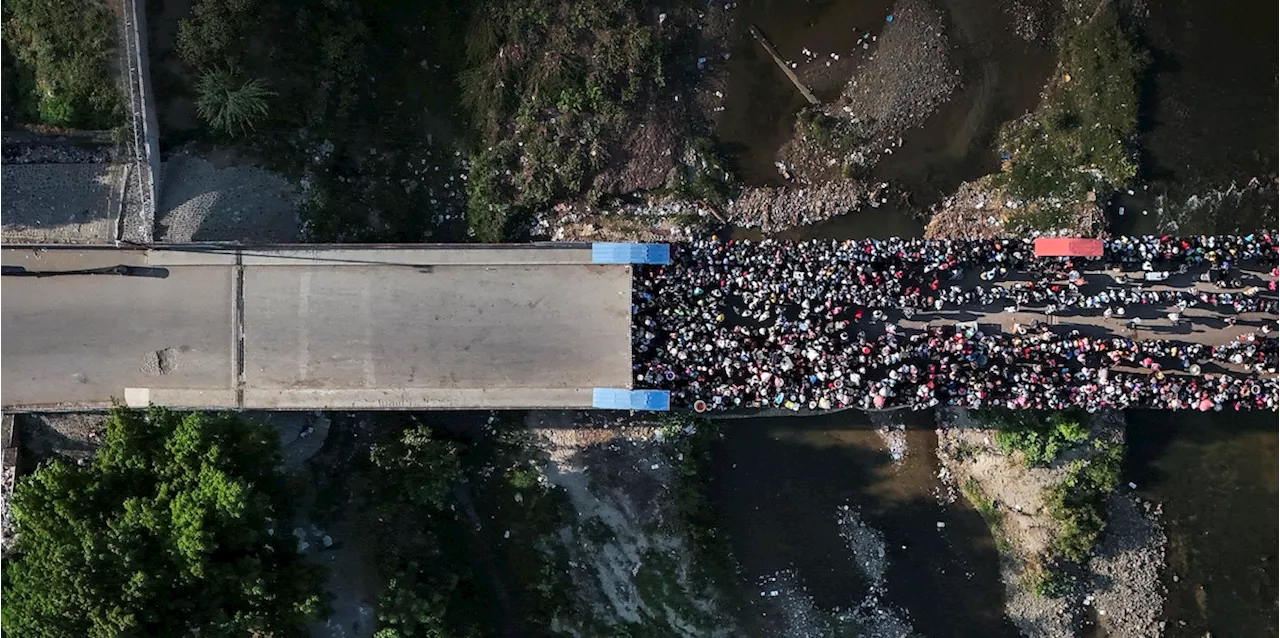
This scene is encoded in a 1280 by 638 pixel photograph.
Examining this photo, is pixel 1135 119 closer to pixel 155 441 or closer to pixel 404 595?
pixel 404 595

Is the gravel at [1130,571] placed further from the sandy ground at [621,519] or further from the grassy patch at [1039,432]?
the sandy ground at [621,519]

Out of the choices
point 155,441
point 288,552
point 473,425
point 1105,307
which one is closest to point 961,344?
point 1105,307

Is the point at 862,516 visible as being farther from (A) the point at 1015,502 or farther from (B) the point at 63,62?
(B) the point at 63,62

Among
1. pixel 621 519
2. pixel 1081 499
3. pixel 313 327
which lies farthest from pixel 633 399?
pixel 1081 499

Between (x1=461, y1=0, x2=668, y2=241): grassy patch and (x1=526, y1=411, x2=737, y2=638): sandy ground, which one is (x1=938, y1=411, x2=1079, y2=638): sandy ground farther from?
(x1=461, y1=0, x2=668, y2=241): grassy patch

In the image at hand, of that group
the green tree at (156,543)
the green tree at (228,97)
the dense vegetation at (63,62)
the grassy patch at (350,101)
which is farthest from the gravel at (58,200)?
the green tree at (156,543)

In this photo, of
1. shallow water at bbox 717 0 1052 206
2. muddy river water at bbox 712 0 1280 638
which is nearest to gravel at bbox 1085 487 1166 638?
muddy river water at bbox 712 0 1280 638

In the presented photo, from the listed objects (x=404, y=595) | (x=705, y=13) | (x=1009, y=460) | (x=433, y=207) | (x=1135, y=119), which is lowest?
(x=404, y=595)
